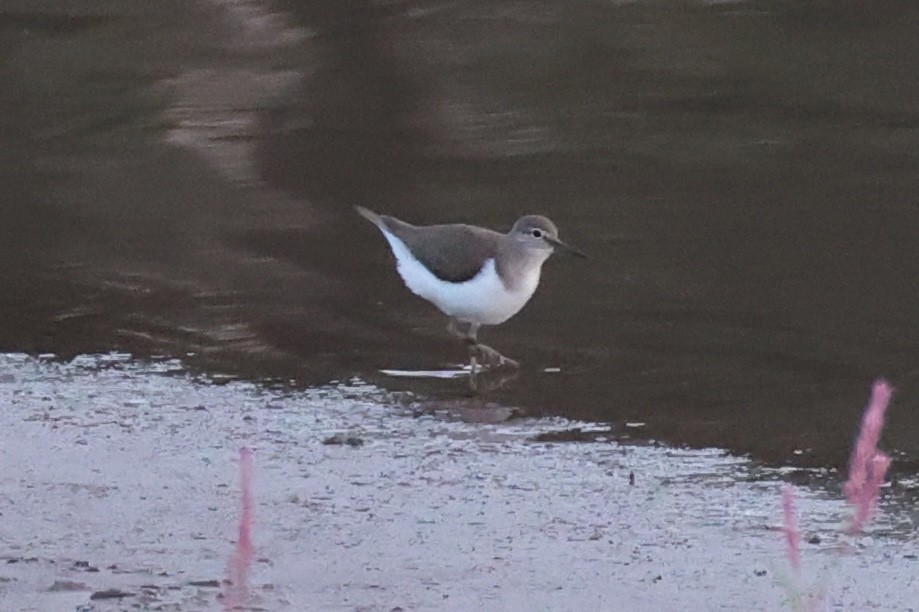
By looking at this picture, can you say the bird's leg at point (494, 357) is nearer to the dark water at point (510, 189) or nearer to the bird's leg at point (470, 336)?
the bird's leg at point (470, 336)

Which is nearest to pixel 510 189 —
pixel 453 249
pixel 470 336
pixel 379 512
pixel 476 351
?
pixel 453 249

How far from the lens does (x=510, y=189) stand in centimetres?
1051

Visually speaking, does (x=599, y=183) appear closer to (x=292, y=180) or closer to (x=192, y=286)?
(x=292, y=180)

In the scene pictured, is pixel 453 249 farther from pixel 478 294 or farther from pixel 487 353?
pixel 487 353

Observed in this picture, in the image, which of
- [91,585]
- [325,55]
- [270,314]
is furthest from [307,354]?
[325,55]

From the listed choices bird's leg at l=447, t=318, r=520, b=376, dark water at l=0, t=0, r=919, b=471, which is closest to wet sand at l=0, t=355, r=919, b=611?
dark water at l=0, t=0, r=919, b=471

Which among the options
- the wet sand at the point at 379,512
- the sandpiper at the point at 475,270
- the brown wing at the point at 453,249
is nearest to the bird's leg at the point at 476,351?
the sandpiper at the point at 475,270

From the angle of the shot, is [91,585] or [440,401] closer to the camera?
[91,585]

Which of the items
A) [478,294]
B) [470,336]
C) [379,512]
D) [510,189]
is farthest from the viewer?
[510,189]

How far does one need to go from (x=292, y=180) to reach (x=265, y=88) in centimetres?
239

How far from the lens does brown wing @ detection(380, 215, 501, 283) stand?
7.98 m

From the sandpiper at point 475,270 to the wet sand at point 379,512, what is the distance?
0.70m

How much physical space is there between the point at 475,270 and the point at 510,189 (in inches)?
103

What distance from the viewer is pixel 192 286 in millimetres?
8906
